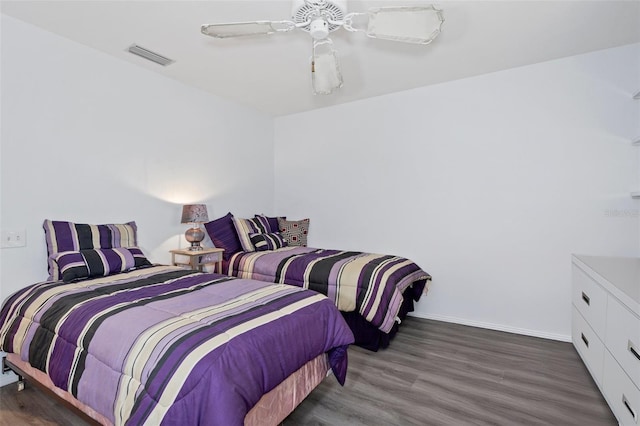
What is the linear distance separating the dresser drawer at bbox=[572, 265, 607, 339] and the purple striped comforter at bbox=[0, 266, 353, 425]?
60.4 inches

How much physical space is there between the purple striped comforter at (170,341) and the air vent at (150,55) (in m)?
1.90

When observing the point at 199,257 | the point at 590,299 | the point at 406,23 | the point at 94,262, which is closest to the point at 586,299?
the point at 590,299

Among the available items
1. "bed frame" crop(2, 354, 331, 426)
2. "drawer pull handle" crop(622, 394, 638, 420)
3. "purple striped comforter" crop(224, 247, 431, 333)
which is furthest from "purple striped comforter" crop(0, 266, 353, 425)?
"drawer pull handle" crop(622, 394, 638, 420)

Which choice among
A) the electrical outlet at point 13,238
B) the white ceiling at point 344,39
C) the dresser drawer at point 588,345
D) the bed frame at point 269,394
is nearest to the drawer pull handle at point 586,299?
the dresser drawer at point 588,345

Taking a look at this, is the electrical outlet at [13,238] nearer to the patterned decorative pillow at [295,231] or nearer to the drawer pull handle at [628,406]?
the patterned decorative pillow at [295,231]

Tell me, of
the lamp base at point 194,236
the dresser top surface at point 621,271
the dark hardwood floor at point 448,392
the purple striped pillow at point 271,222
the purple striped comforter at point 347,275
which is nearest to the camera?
the dresser top surface at point 621,271

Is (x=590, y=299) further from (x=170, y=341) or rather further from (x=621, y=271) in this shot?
(x=170, y=341)

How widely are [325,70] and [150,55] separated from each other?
67.8 inches

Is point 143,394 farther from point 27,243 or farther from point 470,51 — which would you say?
point 470,51

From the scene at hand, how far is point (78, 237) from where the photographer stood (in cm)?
244

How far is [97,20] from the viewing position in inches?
91.1

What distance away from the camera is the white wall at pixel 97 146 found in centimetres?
229

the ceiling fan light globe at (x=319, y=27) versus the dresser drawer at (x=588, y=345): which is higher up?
the ceiling fan light globe at (x=319, y=27)

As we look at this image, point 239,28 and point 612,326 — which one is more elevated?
point 239,28
